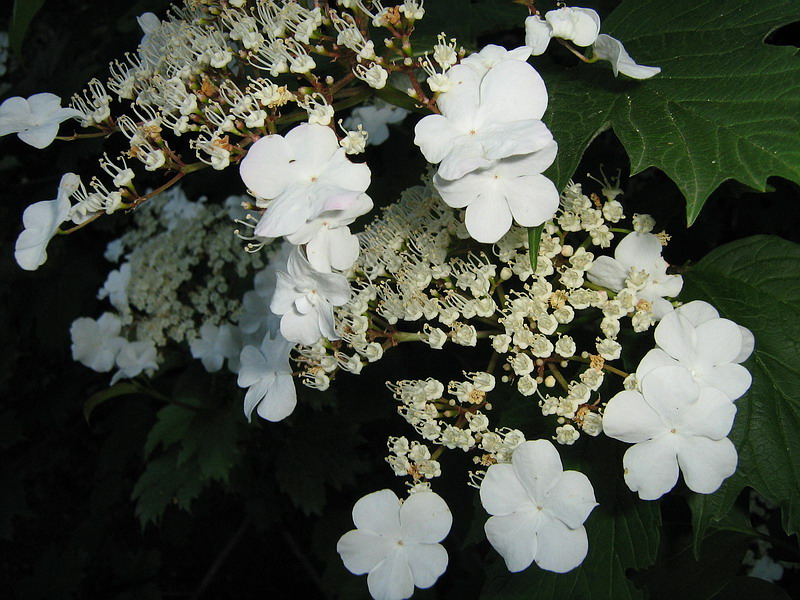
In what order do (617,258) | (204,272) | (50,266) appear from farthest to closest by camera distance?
1. (50,266)
2. (204,272)
3. (617,258)

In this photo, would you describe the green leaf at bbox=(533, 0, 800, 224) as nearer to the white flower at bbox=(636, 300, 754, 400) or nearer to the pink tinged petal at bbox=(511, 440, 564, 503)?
the white flower at bbox=(636, 300, 754, 400)

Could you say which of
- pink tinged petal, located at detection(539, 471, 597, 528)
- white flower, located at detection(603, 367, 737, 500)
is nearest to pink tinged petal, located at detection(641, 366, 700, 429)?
white flower, located at detection(603, 367, 737, 500)

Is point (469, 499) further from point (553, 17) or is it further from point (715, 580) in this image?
point (553, 17)

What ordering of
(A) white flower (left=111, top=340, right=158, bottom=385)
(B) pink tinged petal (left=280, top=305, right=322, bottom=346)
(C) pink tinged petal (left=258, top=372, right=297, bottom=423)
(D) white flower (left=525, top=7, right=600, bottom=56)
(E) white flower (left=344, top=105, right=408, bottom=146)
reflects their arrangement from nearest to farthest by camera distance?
(D) white flower (left=525, top=7, right=600, bottom=56) → (B) pink tinged petal (left=280, top=305, right=322, bottom=346) → (C) pink tinged petal (left=258, top=372, right=297, bottom=423) → (E) white flower (left=344, top=105, right=408, bottom=146) → (A) white flower (left=111, top=340, right=158, bottom=385)

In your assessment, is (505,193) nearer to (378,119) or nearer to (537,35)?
(537,35)

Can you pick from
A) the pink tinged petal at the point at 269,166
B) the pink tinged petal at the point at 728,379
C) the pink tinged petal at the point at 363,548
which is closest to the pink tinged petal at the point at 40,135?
the pink tinged petal at the point at 269,166

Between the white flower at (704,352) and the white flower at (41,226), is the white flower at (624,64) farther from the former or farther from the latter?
the white flower at (41,226)

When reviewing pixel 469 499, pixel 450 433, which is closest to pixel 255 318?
pixel 469 499
